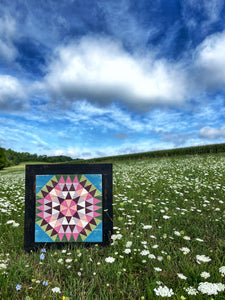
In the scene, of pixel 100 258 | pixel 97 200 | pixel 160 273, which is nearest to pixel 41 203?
pixel 97 200

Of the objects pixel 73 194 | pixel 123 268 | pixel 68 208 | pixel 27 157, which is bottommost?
pixel 123 268

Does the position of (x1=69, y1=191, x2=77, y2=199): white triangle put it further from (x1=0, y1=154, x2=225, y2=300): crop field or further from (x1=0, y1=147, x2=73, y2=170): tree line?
(x1=0, y1=147, x2=73, y2=170): tree line

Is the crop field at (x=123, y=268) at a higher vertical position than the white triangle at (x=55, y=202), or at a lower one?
lower

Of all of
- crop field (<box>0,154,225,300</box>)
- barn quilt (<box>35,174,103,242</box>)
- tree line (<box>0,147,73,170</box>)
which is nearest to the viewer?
crop field (<box>0,154,225,300</box>)

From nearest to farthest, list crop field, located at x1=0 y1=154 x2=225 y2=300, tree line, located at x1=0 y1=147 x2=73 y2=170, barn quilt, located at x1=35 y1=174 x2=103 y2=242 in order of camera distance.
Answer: crop field, located at x1=0 y1=154 x2=225 y2=300 < barn quilt, located at x1=35 y1=174 x2=103 y2=242 < tree line, located at x1=0 y1=147 x2=73 y2=170

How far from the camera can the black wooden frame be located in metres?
3.14

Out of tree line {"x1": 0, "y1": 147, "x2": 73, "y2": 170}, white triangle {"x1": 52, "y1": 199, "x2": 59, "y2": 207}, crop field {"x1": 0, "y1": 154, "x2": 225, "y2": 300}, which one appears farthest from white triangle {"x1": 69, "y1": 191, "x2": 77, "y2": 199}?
tree line {"x1": 0, "y1": 147, "x2": 73, "y2": 170}

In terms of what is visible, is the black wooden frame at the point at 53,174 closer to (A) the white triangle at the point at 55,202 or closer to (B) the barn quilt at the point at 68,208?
(B) the barn quilt at the point at 68,208

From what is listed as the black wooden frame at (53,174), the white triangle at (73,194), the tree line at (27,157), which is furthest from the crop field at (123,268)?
the tree line at (27,157)

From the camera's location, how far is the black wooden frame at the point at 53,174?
314cm

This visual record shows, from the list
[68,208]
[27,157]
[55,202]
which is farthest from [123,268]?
[27,157]

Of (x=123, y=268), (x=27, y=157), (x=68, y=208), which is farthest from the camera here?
(x=27, y=157)

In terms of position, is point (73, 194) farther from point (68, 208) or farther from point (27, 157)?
point (27, 157)

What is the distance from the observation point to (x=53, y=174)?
3225 millimetres
